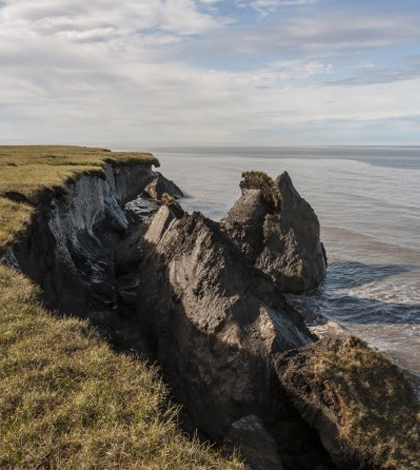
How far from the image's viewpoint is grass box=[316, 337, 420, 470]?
33.1ft

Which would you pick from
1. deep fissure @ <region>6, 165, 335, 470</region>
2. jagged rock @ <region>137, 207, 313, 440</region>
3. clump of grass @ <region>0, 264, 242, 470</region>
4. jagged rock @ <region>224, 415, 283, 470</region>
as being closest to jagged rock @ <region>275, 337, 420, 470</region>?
deep fissure @ <region>6, 165, 335, 470</region>

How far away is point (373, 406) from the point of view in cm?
1077

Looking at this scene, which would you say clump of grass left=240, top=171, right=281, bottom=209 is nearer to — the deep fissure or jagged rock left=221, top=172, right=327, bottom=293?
jagged rock left=221, top=172, right=327, bottom=293

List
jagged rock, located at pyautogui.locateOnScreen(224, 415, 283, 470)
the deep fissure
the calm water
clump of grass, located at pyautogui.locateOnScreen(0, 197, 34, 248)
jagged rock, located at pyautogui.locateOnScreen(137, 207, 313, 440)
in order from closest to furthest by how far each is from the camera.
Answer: jagged rock, located at pyautogui.locateOnScreen(224, 415, 283, 470)
the deep fissure
jagged rock, located at pyautogui.locateOnScreen(137, 207, 313, 440)
clump of grass, located at pyautogui.locateOnScreen(0, 197, 34, 248)
the calm water

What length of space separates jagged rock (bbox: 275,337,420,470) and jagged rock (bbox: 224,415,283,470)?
1.41m

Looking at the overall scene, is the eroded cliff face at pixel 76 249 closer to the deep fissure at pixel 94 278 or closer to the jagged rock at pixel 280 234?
the deep fissure at pixel 94 278

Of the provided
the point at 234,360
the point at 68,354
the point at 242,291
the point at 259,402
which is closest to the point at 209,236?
the point at 242,291

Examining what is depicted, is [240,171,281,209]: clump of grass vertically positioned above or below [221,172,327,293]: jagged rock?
above

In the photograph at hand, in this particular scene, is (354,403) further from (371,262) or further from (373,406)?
(371,262)

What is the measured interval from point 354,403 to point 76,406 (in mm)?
6443

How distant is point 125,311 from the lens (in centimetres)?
1961

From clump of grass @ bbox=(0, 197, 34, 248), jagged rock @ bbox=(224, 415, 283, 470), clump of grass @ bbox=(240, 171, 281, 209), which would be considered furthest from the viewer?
clump of grass @ bbox=(240, 171, 281, 209)

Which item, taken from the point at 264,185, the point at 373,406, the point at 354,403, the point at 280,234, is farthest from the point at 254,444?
the point at 264,185

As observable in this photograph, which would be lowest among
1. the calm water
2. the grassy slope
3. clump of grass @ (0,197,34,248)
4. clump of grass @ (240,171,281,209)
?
the calm water
